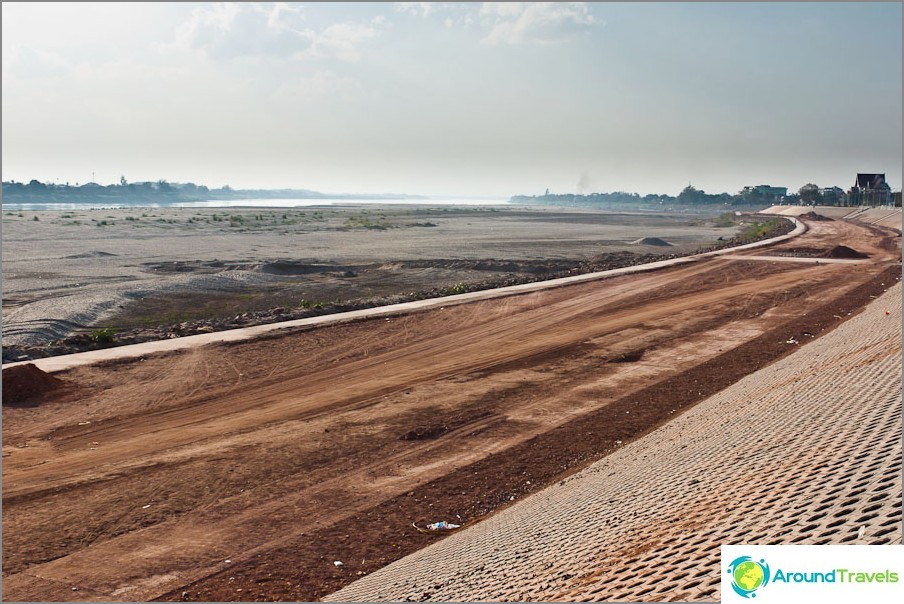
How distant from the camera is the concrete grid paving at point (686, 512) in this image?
7.17 m

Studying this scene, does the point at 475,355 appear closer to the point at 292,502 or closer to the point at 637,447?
the point at 637,447

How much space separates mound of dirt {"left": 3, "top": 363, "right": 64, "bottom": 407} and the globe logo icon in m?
15.5

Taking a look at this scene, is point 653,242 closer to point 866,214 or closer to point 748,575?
point 866,214

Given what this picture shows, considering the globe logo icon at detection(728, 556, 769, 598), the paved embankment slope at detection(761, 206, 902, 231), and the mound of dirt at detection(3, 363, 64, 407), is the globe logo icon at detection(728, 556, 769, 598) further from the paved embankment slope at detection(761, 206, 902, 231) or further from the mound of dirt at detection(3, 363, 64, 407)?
the paved embankment slope at detection(761, 206, 902, 231)

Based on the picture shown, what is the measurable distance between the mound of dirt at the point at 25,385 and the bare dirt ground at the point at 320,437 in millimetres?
297

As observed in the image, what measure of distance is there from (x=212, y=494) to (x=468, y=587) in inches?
211

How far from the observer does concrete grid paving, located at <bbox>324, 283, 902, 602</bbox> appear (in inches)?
282

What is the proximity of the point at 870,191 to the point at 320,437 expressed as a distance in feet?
481

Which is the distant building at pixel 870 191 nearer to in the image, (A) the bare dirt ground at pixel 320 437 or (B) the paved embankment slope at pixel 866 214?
(B) the paved embankment slope at pixel 866 214

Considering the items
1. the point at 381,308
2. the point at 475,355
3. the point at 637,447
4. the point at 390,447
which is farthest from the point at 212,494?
the point at 381,308

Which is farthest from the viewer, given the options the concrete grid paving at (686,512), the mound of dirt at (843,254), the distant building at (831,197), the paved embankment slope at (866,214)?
the distant building at (831,197)

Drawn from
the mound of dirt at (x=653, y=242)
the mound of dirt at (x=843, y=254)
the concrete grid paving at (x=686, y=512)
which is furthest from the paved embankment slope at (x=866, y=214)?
the concrete grid paving at (x=686, y=512)

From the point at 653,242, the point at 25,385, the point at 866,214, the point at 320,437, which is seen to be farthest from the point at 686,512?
the point at 866,214

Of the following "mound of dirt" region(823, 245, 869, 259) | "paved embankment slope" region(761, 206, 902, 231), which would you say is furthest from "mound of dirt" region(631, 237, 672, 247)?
"paved embankment slope" region(761, 206, 902, 231)
